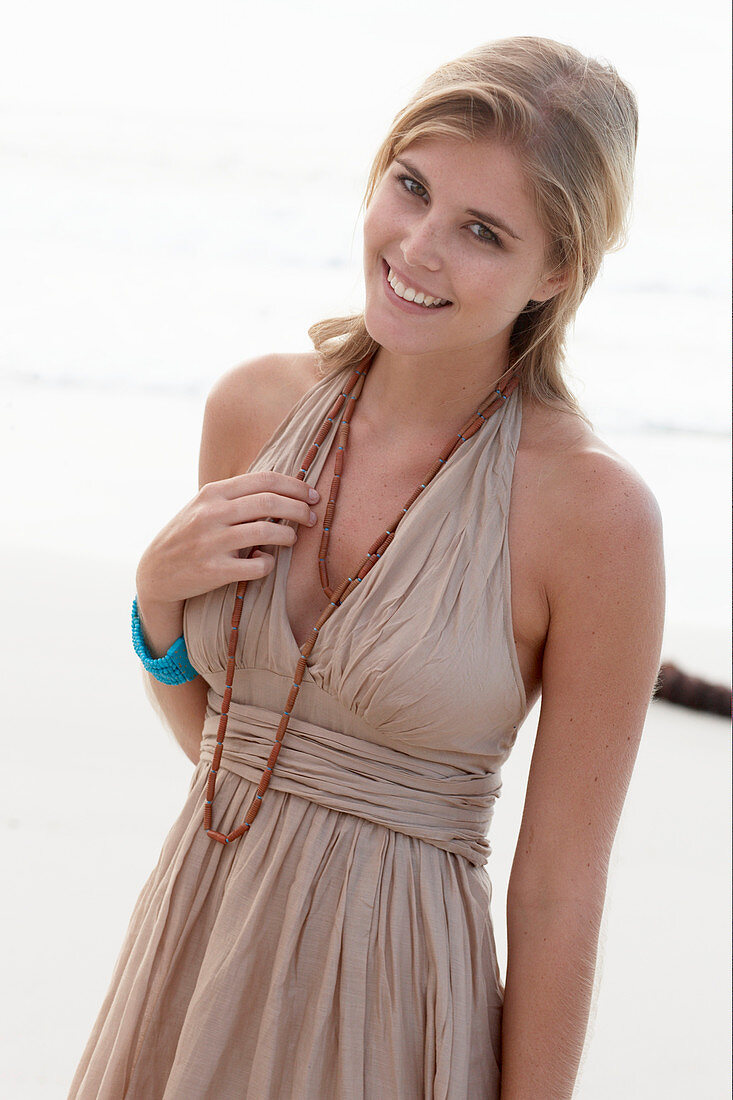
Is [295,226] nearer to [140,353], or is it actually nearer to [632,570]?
[140,353]

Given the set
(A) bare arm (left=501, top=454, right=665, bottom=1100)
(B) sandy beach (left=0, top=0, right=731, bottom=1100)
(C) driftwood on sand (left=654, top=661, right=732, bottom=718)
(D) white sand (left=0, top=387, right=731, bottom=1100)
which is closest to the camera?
(A) bare arm (left=501, top=454, right=665, bottom=1100)

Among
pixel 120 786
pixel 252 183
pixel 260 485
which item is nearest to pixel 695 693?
pixel 120 786

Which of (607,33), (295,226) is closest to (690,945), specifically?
(607,33)

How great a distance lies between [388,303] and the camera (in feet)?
3.77

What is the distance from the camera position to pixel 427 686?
3.61ft

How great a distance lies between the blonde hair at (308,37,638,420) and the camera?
1.10 m

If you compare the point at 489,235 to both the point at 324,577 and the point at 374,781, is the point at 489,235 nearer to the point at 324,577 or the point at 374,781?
the point at 324,577

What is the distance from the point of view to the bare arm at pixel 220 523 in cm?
118

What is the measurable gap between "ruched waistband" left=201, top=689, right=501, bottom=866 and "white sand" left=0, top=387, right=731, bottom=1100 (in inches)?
17.5

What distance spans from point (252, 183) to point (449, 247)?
4.96m

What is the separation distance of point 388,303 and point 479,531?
26 centimetres

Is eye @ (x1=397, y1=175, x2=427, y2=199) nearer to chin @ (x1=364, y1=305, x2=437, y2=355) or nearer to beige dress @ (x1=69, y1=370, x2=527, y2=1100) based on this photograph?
chin @ (x1=364, y1=305, x2=437, y2=355)

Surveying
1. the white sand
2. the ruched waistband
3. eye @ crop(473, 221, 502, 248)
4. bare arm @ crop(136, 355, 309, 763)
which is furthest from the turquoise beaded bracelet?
the white sand

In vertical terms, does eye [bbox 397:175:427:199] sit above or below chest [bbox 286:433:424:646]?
above
